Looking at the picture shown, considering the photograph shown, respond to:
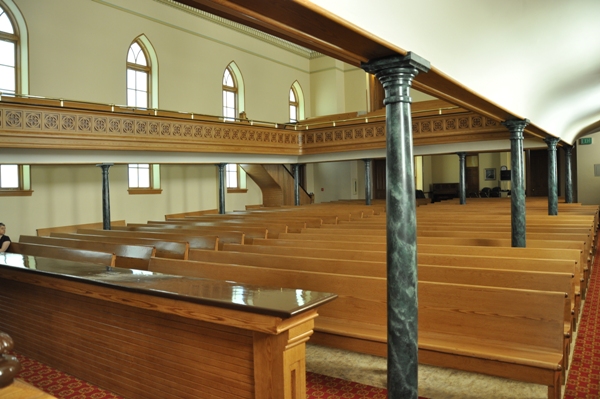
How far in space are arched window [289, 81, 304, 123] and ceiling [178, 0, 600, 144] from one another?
583 inches

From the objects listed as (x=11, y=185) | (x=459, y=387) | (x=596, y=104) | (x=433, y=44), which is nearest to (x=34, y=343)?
(x=459, y=387)

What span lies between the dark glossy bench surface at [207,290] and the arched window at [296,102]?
17591 mm

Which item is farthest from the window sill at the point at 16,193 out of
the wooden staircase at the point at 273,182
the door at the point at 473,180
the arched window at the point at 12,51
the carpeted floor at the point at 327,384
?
the door at the point at 473,180

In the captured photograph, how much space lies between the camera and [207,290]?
8.36 feet

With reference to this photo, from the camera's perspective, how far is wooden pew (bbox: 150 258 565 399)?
3.03 metres

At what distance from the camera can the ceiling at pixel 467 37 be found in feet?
7.36

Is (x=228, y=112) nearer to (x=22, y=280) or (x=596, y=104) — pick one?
(x=596, y=104)

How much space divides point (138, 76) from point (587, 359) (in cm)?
1336

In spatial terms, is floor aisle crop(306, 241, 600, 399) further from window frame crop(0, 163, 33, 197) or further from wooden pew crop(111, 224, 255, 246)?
window frame crop(0, 163, 33, 197)

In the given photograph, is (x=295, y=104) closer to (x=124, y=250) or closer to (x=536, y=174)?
(x=536, y=174)

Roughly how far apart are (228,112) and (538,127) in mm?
11628

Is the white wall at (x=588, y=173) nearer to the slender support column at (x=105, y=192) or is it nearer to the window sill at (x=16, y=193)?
the slender support column at (x=105, y=192)

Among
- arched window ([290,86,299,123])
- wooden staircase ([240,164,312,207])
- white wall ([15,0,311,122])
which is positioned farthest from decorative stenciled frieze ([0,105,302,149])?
arched window ([290,86,299,123])

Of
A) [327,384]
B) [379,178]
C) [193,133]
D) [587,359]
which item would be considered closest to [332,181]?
[379,178]
